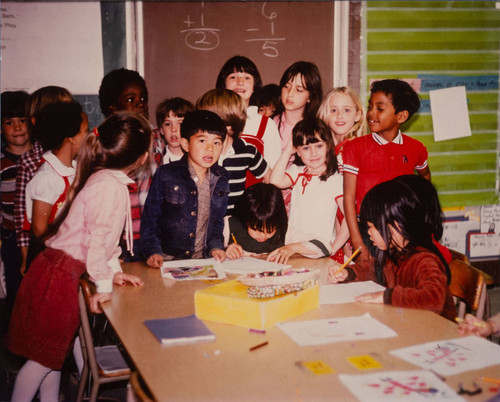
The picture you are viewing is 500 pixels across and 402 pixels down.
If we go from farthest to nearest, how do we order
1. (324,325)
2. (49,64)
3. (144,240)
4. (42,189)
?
(49,64) → (42,189) → (144,240) → (324,325)

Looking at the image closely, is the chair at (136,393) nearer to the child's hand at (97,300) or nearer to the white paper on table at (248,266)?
the child's hand at (97,300)

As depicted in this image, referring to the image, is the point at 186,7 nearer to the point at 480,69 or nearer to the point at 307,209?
the point at 307,209

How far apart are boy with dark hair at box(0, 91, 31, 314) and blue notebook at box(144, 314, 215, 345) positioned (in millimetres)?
1590

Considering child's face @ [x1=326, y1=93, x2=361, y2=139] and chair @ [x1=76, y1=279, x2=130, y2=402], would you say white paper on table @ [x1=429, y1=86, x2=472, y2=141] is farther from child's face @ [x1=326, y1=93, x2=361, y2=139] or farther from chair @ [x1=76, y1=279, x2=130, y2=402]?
chair @ [x1=76, y1=279, x2=130, y2=402]

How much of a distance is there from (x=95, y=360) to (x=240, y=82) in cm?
179

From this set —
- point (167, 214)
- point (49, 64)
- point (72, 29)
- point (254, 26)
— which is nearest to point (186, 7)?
point (254, 26)

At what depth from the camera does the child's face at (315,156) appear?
273 centimetres

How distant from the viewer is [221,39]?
3115mm

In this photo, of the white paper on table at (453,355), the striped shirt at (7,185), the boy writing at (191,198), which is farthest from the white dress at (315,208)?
the striped shirt at (7,185)

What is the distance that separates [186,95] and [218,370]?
2197mm

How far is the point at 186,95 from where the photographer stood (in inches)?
124

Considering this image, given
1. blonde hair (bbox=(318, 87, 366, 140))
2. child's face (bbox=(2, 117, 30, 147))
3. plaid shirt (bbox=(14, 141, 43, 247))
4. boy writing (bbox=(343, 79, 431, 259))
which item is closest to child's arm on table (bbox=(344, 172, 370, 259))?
boy writing (bbox=(343, 79, 431, 259))

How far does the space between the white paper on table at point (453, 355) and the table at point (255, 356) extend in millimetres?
26

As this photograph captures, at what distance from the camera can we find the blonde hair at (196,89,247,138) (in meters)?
2.79
